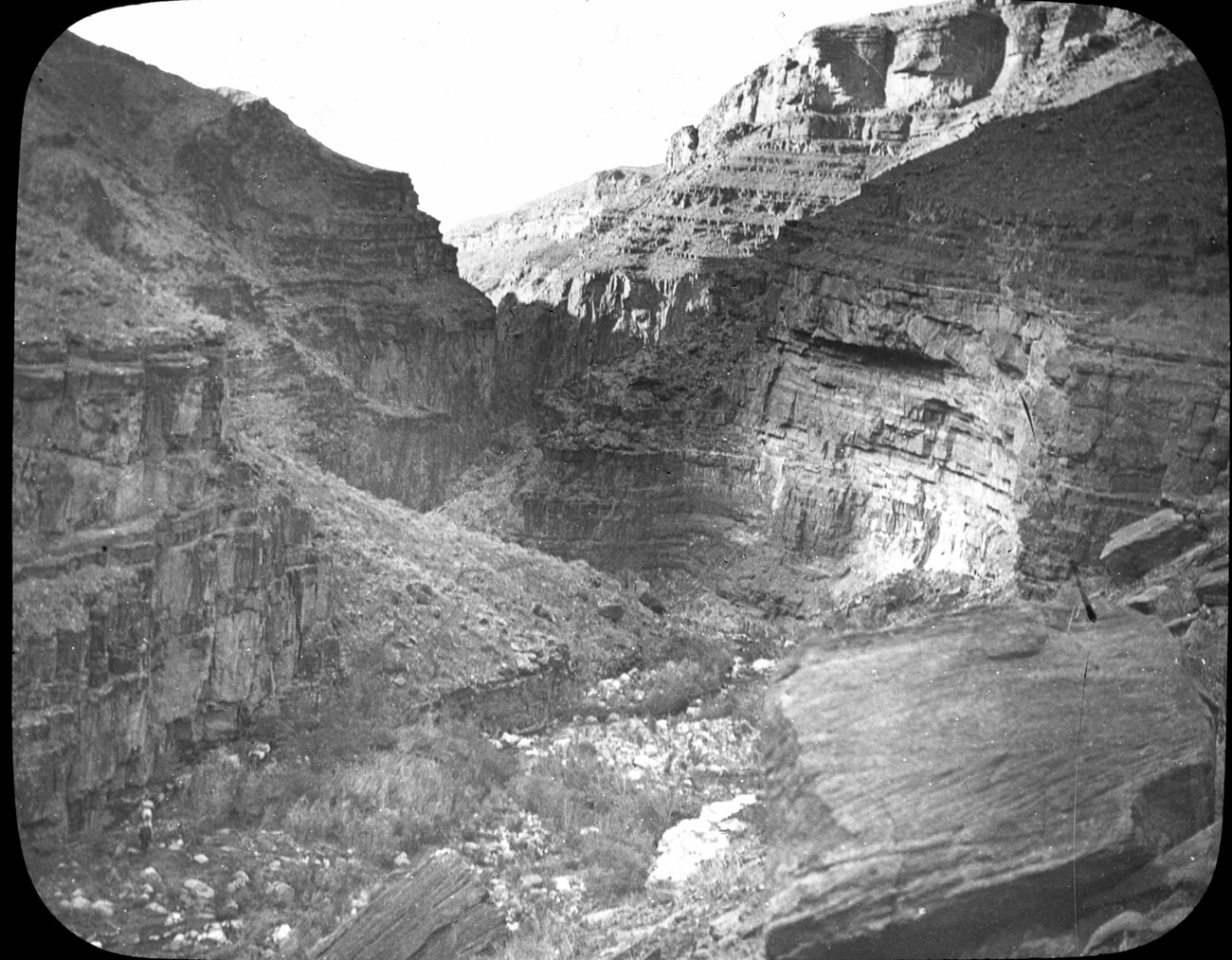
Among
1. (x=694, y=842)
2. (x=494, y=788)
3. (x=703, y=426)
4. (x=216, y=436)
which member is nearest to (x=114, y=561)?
(x=216, y=436)

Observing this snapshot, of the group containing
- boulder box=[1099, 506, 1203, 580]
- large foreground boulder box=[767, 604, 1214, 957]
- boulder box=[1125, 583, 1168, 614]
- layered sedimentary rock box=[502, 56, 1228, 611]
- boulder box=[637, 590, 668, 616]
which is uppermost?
layered sedimentary rock box=[502, 56, 1228, 611]

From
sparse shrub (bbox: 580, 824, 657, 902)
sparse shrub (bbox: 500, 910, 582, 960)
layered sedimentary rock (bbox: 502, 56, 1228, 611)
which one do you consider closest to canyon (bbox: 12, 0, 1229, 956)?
layered sedimentary rock (bbox: 502, 56, 1228, 611)

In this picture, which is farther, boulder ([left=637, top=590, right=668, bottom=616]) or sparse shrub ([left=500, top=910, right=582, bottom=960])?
boulder ([left=637, top=590, right=668, bottom=616])

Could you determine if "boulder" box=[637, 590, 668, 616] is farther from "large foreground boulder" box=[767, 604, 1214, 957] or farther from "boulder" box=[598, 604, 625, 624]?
"large foreground boulder" box=[767, 604, 1214, 957]

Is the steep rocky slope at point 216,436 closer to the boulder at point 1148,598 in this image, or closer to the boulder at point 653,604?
the boulder at point 653,604

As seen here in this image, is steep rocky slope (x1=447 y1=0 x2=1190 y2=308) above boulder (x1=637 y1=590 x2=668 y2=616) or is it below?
above

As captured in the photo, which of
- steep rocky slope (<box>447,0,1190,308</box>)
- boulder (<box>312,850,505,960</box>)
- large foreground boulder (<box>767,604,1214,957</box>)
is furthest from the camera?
steep rocky slope (<box>447,0,1190,308</box>)

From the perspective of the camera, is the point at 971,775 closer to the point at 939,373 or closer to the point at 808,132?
the point at 939,373
